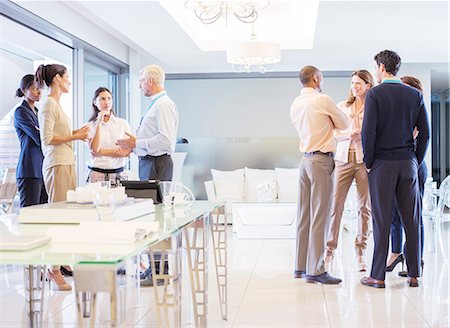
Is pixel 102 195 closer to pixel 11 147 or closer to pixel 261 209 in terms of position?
pixel 11 147

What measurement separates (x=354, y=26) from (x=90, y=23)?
10.7 feet

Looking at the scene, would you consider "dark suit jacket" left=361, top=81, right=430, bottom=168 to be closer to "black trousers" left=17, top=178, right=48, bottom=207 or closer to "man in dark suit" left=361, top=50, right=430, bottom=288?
"man in dark suit" left=361, top=50, right=430, bottom=288

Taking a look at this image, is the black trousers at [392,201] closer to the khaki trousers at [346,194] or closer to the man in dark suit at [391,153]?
the man in dark suit at [391,153]

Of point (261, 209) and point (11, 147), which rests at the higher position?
point (11, 147)

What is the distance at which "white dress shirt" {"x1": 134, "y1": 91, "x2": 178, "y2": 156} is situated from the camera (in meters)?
4.49

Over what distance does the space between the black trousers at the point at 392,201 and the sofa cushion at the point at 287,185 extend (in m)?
5.00

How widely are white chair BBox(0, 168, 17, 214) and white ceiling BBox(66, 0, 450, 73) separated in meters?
1.85

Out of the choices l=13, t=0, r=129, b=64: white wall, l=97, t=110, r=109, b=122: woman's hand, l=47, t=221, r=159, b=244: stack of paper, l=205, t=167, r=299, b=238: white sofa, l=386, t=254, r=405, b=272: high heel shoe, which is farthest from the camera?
l=205, t=167, r=299, b=238: white sofa

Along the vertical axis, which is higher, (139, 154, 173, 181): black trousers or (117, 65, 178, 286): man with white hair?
(117, 65, 178, 286): man with white hair

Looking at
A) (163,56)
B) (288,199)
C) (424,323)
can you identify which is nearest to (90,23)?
(163,56)

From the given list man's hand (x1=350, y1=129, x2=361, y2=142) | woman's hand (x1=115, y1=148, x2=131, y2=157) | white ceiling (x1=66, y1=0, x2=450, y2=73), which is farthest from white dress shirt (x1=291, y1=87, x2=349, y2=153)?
white ceiling (x1=66, y1=0, x2=450, y2=73)

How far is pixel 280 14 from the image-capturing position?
8.02 metres

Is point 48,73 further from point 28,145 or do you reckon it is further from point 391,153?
point 391,153

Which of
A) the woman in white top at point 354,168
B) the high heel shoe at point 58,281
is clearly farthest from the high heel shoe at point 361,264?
the high heel shoe at point 58,281
